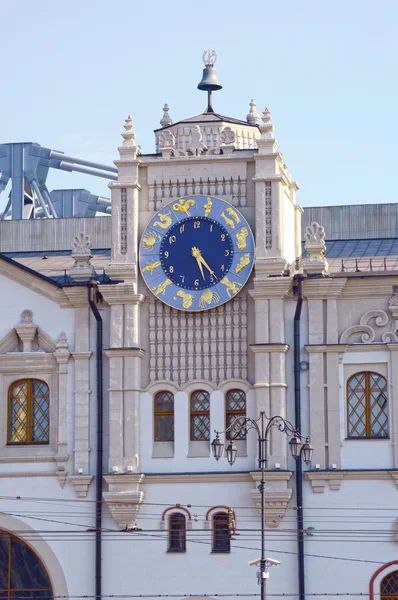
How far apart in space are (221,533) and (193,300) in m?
7.78

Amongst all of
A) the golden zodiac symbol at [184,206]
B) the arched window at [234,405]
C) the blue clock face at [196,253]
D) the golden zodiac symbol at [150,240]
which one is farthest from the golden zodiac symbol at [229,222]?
the arched window at [234,405]

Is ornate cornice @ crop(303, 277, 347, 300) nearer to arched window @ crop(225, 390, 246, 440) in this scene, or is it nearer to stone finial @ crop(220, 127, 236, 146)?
arched window @ crop(225, 390, 246, 440)

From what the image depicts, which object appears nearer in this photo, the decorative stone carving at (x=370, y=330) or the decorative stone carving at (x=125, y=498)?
the decorative stone carving at (x=125, y=498)

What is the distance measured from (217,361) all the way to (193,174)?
6480 mm

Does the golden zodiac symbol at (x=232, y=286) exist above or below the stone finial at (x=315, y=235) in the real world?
below

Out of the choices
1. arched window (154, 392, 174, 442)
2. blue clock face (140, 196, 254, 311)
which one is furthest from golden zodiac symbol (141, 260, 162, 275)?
arched window (154, 392, 174, 442)

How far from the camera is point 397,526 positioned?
52.5 meters

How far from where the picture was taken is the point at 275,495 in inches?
2083

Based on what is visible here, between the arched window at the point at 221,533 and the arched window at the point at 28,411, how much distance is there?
6613mm

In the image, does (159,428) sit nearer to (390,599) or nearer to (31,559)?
(31,559)

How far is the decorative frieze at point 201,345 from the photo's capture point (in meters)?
54.8

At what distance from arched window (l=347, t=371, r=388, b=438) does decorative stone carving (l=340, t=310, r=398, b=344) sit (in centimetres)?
113

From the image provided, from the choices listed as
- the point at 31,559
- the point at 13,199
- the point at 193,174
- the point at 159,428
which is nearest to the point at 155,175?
the point at 193,174

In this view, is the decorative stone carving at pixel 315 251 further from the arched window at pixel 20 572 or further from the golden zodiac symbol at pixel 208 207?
the arched window at pixel 20 572
